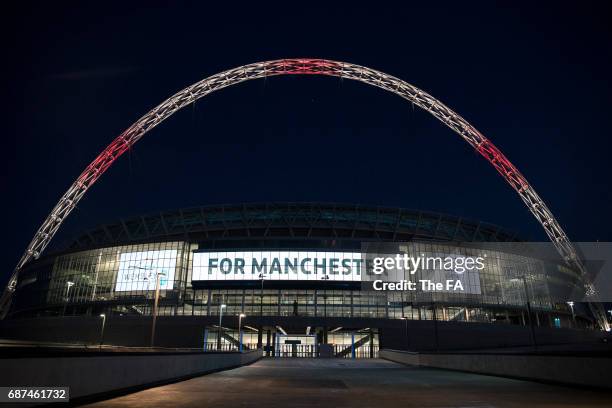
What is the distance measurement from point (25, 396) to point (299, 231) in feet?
235

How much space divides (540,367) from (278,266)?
175 ft

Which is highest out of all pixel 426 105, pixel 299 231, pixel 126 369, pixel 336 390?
pixel 426 105

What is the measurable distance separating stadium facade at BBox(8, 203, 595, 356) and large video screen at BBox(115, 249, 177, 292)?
211mm

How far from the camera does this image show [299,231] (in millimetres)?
79438

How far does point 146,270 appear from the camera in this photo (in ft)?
230

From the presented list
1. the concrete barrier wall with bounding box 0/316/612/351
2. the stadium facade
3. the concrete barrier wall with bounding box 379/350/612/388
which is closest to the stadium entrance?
the stadium facade

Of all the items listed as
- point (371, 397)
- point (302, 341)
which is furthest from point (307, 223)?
point (371, 397)

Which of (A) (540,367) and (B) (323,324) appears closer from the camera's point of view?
(A) (540,367)

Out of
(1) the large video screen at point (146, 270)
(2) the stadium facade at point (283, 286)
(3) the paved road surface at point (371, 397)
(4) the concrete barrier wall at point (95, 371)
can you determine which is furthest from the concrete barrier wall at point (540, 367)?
(1) the large video screen at point (146, 270)

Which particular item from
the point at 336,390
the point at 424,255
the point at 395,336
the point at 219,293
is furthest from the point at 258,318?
the point at 336,390

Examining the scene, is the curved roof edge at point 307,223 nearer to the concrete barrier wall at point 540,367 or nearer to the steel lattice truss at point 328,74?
the steel lattice truss at point 328,74

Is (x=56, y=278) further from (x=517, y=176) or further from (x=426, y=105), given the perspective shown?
(x=517, y=176)

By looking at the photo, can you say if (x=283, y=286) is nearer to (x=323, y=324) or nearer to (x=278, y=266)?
(x=278, y=266)

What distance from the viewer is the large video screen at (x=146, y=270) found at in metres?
69.0
